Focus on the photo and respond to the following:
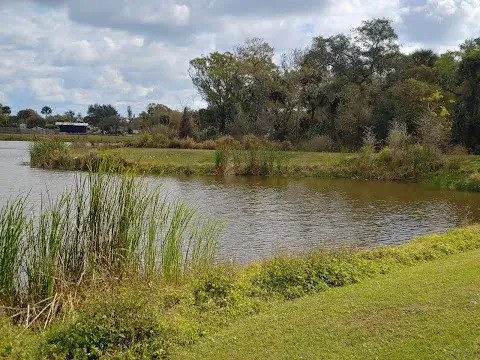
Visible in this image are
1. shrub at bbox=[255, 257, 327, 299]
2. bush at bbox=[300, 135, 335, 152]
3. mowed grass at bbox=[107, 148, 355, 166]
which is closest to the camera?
shrub at bbox=[255, 257, 327, 299]

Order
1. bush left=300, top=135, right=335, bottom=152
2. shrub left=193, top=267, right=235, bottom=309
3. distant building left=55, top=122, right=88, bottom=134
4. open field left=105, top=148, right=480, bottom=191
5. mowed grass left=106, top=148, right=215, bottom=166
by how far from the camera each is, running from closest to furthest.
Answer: shrub left=193, top=267, right=235, bottom=309, open field left=105, top=148, right=480, bottom=191, mowed grass left=106, top=148, right=215, bottom=166, bush left=300, top=135, right=335, bottom=152, distant building left=55, top=122, right=88, bottom=134

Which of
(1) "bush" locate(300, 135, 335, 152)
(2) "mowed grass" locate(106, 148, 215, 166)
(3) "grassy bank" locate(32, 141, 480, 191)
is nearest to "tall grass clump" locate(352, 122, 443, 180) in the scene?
(3) "grassy bank" locate(32, 141, 480, 191)

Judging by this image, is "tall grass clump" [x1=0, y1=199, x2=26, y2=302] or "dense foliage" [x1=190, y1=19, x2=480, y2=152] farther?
"dense foliage" [x1=190, y1=19, x2=480, y2=152]

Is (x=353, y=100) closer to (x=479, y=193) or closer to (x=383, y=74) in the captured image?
(x=383, y=74)

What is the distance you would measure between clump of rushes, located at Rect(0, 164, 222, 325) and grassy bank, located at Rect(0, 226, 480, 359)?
0.34 meters

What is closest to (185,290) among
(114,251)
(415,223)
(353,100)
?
(114,251)

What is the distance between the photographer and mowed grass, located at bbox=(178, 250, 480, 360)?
17.9ft

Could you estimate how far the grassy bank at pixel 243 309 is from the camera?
18.6ft

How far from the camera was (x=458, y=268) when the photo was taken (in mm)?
8898

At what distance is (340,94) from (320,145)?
20.0 feet

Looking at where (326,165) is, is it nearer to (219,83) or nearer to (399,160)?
(399,160)

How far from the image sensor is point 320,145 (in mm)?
49938

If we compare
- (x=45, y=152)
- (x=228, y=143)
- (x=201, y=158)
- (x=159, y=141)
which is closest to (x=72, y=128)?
(x=159, y=141)

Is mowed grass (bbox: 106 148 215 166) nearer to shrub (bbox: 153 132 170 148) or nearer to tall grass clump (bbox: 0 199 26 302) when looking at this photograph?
shrub (bbox: 153 132 170 148)
